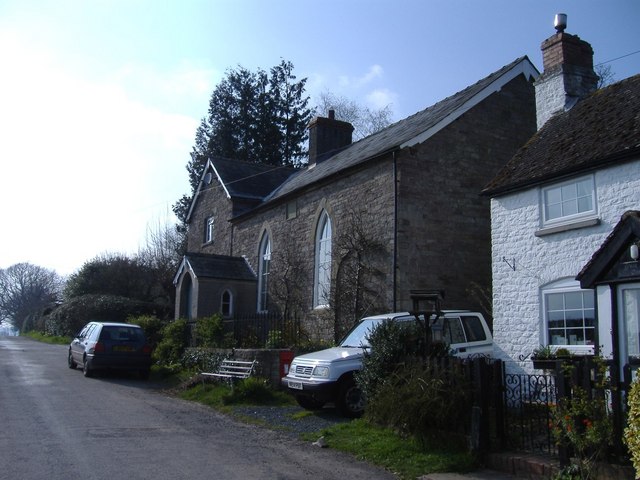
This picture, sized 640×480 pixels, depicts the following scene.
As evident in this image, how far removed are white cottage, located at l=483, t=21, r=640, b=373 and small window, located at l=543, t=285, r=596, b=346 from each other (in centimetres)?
2

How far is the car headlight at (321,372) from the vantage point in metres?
11.3

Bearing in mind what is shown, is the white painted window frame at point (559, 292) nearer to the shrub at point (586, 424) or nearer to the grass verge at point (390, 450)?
the grass verge at point (390, 450)

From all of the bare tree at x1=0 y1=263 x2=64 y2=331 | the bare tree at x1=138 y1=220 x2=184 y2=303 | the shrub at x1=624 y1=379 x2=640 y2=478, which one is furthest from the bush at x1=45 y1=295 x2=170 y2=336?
the bare tree at x1=0 y1=263 x2=64 y2=331

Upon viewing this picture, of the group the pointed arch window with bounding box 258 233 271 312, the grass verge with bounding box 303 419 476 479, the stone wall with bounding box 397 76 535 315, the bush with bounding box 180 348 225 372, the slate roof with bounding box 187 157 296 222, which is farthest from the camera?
the slate roof with bounding box 187 157 296 222

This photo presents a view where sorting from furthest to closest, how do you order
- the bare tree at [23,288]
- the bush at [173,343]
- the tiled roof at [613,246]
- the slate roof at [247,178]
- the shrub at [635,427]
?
1. the bare tree at [23,288]
2. the slate roof at [247,178]
3. the bush at [173,343]
4. the tiled roof at [613,246]
5. the shrub at [635,427]

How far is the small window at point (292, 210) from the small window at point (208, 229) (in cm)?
914

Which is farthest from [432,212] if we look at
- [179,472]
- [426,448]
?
[179,472]

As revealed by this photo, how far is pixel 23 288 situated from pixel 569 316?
81696 millimetres

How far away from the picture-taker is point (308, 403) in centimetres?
1217

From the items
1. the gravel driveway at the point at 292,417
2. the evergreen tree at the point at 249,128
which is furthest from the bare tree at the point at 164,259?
the gravel driveway at the point at 292,417

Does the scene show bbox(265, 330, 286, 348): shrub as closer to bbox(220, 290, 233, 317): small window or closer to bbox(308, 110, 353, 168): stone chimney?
bbox(220, 290, 233, 317): small window

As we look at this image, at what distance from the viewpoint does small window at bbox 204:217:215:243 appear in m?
31.8

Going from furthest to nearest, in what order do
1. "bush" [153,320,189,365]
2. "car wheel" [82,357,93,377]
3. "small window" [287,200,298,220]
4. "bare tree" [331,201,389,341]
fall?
1. "small window" [287,200,298,220]
2. "bush" [153,320,189,365]
3. "car wheel" [82,357,93,377]
4. "bare tree" [331,201,389,341]

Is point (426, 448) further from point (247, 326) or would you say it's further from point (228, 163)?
point (228, 163)
